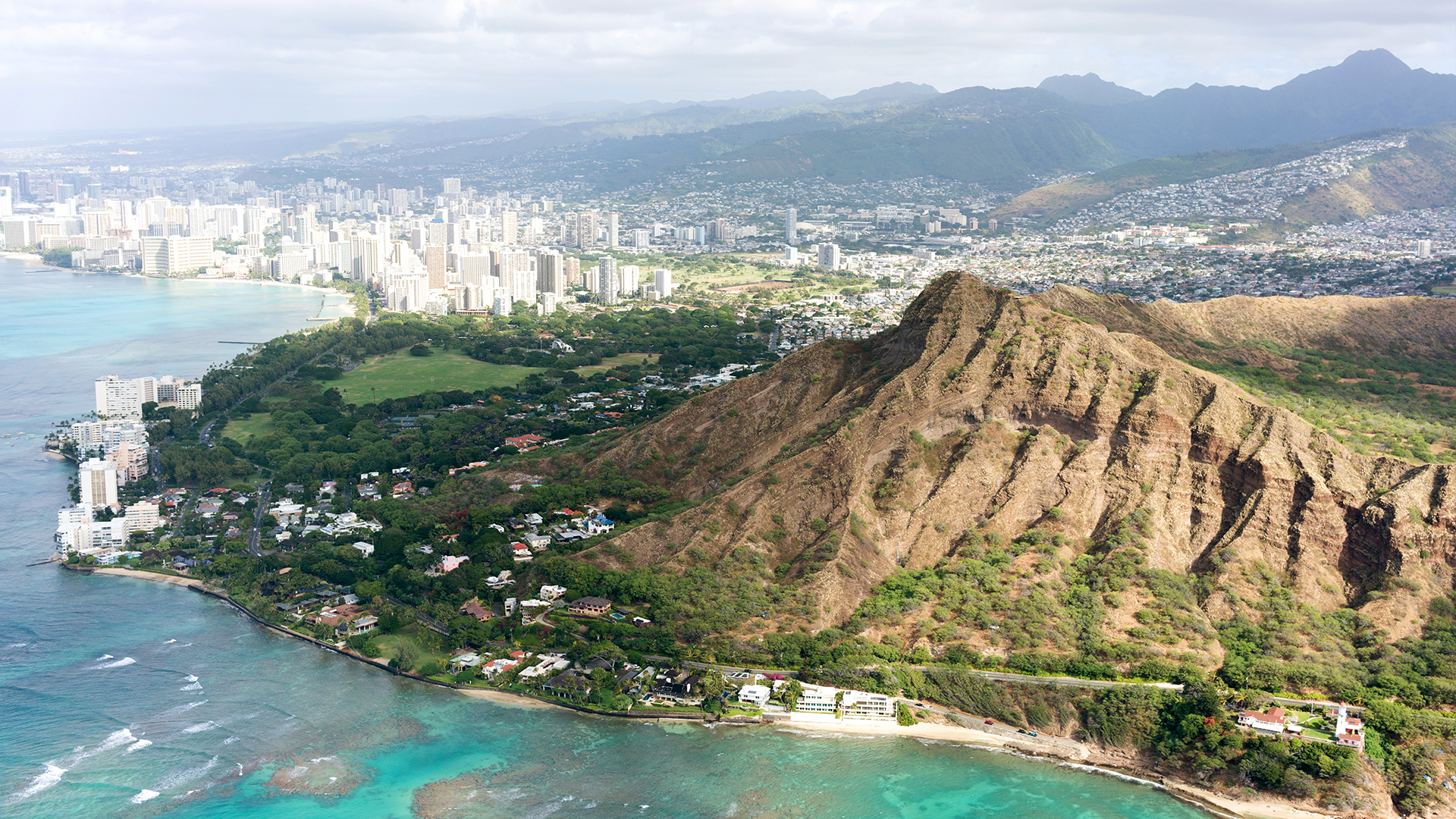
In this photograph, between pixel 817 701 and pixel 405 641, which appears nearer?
pixel 817 701

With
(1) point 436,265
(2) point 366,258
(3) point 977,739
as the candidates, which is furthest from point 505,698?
(2) point 366,258

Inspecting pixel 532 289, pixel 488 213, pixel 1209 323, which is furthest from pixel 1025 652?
pixel 488 213

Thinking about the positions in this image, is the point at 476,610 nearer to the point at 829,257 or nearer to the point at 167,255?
the point at 829,257

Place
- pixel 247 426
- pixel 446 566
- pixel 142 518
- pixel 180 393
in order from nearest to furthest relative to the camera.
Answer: pixel 446 566
pixel 142 518
pixel 247 426
pixel 180 393

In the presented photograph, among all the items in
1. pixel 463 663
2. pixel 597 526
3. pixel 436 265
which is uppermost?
pixel 436 265

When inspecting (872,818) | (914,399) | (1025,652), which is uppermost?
(914,399)

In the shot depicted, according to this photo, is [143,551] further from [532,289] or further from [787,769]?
[532,289]
